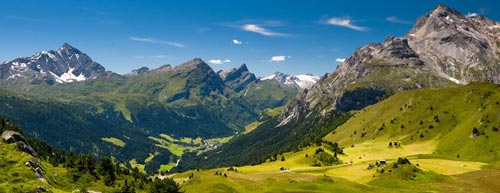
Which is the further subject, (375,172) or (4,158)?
(375,172)

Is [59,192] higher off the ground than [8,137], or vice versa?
[8,137]

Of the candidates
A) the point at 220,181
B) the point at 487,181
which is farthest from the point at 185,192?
the point at 487,181

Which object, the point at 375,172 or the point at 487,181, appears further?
the point at 375,172

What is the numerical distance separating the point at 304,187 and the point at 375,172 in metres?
41.6

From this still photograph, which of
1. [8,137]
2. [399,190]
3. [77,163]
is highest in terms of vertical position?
[8,137]

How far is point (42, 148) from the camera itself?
159250mm

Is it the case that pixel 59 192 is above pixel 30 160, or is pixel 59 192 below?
below

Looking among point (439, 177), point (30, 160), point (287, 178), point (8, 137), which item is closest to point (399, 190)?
point (439, 177)

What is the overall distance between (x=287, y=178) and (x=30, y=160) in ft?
288

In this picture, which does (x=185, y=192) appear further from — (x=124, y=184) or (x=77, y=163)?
(x=77, y=163)

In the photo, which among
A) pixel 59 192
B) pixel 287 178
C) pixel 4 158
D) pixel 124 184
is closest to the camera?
pixel 59 192

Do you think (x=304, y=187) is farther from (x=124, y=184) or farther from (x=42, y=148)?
(x=42, y=148)

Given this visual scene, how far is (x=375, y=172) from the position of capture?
587 feet

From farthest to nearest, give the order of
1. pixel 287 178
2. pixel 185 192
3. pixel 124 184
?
pixel 287 178 < pixel 185 192 < pixel 124 184
